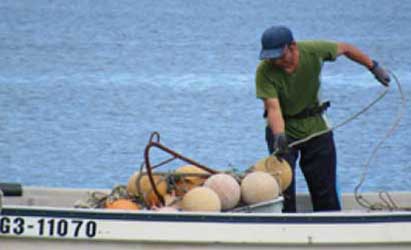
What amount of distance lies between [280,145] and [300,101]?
1.28 ft

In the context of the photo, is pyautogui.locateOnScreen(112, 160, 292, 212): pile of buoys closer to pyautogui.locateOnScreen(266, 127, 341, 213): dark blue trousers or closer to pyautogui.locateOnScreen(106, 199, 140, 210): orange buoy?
pyautogui.locateOnScreen(106, 199, 140, 210): orange buoy

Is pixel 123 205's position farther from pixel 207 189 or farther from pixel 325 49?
pixel 325 49

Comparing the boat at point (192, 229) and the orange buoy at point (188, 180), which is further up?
the orange buoy at point (188, 180)

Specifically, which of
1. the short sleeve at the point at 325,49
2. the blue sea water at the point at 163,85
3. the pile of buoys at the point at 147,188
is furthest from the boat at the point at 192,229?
the blue sea water at the point at 163,85

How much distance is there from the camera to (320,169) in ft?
24.7

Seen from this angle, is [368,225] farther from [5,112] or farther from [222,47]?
[222,47]

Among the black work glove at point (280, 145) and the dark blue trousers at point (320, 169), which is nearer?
the black work glove at point (280, 145)

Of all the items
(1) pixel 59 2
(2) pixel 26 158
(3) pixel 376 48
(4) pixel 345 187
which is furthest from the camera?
(1) pixel 59 2

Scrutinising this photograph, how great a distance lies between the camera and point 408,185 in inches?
410

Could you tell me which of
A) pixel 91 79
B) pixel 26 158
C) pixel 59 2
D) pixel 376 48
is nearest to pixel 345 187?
pixel 26 158

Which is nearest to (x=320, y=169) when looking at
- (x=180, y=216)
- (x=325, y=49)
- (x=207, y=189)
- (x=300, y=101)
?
(x=300, y=101)

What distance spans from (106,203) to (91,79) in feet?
26.5

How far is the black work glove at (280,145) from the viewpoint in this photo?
711 centimetres

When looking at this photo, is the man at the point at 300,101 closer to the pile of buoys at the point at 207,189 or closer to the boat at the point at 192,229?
the pile of buoys at the point at 207,189
